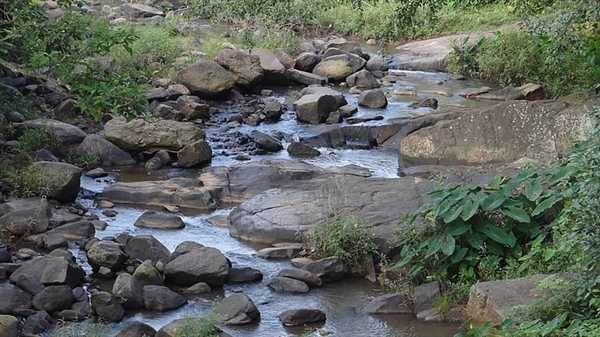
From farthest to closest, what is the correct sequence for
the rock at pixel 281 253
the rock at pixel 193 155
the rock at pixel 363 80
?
the rock at pixel 363 80, the rock at pixel 193 155, the rock at pixel 281 253

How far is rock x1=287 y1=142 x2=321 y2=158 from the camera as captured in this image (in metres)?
14.8

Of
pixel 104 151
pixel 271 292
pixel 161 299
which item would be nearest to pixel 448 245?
pixel 271 292

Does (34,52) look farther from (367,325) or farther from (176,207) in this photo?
(176,207)

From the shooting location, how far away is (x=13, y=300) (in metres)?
8.59

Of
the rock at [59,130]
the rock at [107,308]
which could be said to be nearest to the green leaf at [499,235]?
the rock at [107,308]

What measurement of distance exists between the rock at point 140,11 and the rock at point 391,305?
1990 centimetres

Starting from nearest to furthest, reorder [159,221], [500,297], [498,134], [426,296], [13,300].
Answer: [500,297]
[13,300]
[426,296]
[159,221]
[498,134]

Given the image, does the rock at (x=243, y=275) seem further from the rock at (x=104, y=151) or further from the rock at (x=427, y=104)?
the rock at (x=427, y=104)

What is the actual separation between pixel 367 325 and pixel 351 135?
7.43 meters

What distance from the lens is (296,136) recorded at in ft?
52.2

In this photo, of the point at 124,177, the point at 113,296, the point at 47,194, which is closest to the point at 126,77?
the point at 113,296

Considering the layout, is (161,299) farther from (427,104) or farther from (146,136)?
(427,104)

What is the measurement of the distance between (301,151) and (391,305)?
20.3 feet

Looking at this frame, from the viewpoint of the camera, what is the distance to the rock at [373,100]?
18.0m
